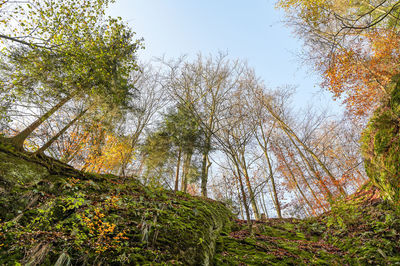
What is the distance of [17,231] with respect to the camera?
1954 mm

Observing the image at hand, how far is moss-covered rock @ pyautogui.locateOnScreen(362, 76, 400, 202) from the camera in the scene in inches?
168

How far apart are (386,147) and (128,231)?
6552 mm

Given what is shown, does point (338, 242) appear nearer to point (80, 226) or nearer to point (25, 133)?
point (80, 226)

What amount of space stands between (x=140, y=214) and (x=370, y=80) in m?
11.2

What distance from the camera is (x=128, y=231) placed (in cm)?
269

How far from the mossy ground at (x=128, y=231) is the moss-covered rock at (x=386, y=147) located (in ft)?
2.03

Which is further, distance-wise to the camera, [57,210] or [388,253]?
[388,253]

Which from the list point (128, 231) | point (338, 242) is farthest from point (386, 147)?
point (128, 231)

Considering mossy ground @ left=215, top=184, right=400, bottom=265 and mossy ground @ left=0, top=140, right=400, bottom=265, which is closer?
mossy ground @ left=0, top=140, right=400, bottom=265

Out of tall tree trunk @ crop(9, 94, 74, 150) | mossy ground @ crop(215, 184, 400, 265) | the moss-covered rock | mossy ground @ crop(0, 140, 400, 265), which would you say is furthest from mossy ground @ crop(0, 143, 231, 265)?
the moss-covered rock

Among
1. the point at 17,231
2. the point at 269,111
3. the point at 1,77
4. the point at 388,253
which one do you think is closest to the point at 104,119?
the point at 1,77

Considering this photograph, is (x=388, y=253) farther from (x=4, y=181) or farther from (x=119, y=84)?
(x=119, y=84)

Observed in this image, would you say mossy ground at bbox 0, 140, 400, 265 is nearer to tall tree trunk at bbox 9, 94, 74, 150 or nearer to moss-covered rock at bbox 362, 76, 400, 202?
moss-covered rock at bbox 362, 76, 400, 202

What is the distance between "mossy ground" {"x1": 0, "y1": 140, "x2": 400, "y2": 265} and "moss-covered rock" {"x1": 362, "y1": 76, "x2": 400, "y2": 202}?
0.62 m
